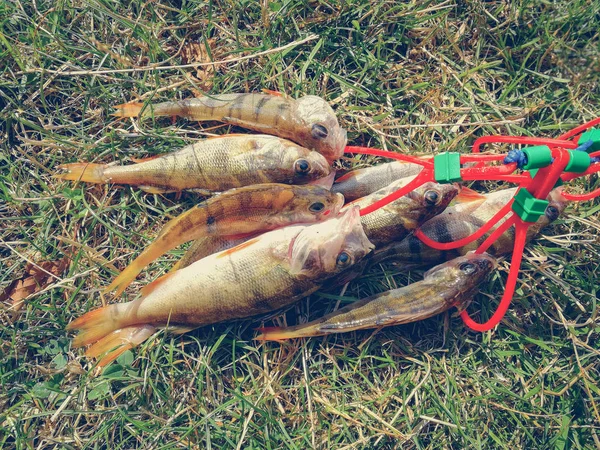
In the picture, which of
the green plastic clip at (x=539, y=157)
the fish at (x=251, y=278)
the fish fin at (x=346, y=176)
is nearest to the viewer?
the green plastic clip at (x=539, y=157)

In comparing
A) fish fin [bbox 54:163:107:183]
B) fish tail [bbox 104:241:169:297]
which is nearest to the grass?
fish fin [bbox 54:163:107:183]

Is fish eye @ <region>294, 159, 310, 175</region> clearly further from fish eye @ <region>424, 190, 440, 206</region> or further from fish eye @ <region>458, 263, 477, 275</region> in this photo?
fish eye @ <region>458, 263, 477, 275</region>

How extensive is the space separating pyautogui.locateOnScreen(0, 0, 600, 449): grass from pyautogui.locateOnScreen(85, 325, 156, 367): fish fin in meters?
0.10

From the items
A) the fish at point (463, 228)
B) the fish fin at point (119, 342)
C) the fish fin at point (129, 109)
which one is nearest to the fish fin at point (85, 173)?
the fish fin at point (129, 109)

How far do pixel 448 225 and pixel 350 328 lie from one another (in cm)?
108

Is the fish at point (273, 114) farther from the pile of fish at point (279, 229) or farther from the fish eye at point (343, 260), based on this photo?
the fish eye at point (343, 260)

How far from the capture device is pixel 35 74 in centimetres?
427

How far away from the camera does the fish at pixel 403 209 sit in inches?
140

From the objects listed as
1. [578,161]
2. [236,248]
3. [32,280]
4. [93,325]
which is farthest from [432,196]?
[32,280]

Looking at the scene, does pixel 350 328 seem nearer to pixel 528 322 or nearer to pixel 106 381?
pixel 528 322

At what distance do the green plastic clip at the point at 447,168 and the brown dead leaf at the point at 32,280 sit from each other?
121 inches

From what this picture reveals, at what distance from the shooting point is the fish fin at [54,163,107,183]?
4.07m

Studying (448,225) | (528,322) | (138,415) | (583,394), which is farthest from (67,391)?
(583,394)

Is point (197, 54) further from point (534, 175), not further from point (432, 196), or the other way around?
point (534, 175)
